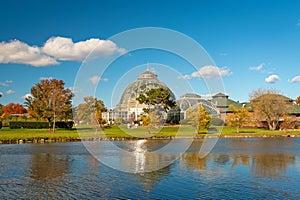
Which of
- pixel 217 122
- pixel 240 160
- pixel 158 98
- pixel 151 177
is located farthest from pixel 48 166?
pixel 217 122

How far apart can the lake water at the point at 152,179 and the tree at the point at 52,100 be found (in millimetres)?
30629

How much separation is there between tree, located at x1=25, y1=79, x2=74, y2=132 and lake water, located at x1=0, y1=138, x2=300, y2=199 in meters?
30.6

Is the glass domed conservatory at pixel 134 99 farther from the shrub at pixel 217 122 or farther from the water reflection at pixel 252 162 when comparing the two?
the water reflection at pixel 252 162

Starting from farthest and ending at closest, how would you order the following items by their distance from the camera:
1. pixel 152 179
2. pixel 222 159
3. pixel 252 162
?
pixel 222 159 < pixel 252 162 < pixel 152 179

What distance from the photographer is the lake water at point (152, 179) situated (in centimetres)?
1648

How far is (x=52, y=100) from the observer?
5981 cm

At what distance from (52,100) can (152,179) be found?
1720 inches

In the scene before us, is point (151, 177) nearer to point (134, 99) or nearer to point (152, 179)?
point (152, 179)

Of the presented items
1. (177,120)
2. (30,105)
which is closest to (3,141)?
(30,105)

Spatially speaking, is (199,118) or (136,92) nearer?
(199,118)

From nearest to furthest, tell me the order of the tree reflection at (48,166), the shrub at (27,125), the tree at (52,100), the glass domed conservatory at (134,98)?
the tree reflection at (48,166)
the tree at (52,100)
the shrub at (27,125)
the glass domed conservatory at (134,98)

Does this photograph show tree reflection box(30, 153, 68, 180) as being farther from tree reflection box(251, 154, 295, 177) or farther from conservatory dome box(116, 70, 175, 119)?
conservatory dome box(116, 70, 175, 119)

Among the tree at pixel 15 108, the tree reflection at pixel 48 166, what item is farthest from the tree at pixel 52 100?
the tree at pixel 15 108

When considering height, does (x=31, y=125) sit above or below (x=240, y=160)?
above
